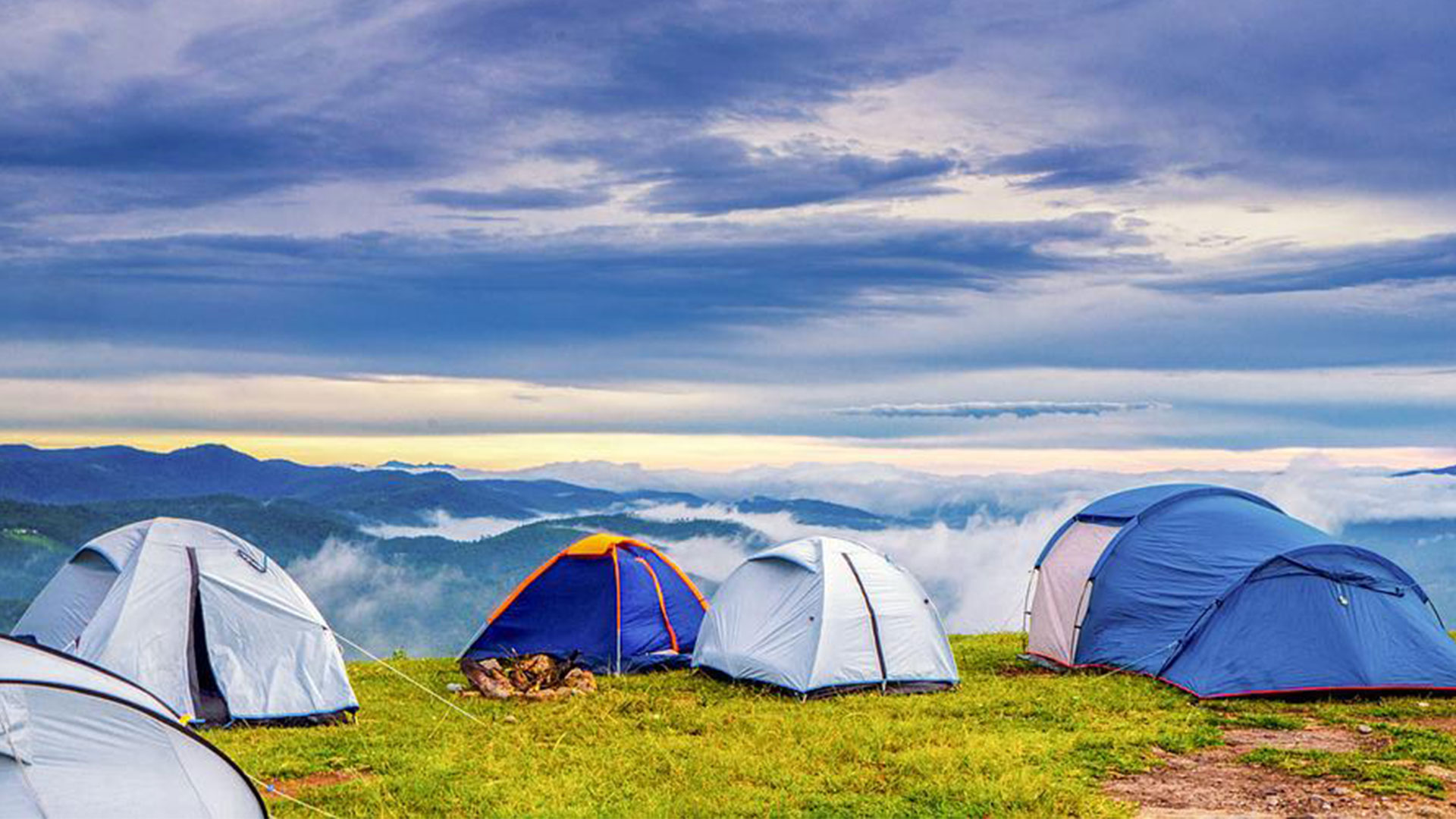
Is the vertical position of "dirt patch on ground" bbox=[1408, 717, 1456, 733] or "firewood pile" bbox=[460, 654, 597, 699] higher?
"firewood pile" bbox=[460, 654, 597, 699]

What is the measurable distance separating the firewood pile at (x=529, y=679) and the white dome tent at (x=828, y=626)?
1968 millimetres

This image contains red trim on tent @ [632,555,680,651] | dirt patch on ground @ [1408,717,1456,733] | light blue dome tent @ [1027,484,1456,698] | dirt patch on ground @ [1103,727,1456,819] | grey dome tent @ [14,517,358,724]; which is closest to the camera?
dirt patch on ground @ [1103,727,1456,819]

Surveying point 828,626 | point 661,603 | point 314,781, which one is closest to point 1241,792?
point 828,626

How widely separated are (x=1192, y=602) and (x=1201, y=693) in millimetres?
1698

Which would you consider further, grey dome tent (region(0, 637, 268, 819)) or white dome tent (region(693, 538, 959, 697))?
white dome tent (region(693, 538, 959, 697))

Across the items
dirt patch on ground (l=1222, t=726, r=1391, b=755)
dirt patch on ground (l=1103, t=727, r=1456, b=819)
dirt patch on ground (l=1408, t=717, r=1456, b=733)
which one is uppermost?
dirt patch on ground (l=1103, t=727, r=1456, b=819)

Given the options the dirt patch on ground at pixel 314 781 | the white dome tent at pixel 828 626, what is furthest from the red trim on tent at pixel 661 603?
the dirt patch on ground at pixel 314 781

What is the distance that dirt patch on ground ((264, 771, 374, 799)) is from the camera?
11.8 metres

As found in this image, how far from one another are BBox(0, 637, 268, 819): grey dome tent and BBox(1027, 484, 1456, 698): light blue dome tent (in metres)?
12.6

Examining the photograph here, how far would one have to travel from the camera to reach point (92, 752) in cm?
845

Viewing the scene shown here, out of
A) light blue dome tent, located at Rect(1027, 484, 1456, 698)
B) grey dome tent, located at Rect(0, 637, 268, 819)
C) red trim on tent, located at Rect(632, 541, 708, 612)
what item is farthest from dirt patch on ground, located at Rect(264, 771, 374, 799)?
light blue dome tent, located at Rect(1027, 484, 1456, 698)

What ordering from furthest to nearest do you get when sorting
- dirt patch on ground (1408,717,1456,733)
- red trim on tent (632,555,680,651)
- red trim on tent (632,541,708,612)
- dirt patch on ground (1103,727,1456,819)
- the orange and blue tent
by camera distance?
red trim on tent (632,541,708,612) < red trim on tent (632,555,680,651) < the orange and blue tent < dirt patch on ground (1408,717,1456,733) < dirt patch on ground (1103,727,1456,819)

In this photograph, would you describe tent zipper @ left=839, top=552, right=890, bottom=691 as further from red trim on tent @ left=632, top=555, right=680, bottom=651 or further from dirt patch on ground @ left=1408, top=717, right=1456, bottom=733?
dirt patch on ground @ left=1408, top=717, right=1456, bottom=733

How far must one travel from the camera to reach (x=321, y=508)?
8800cm
